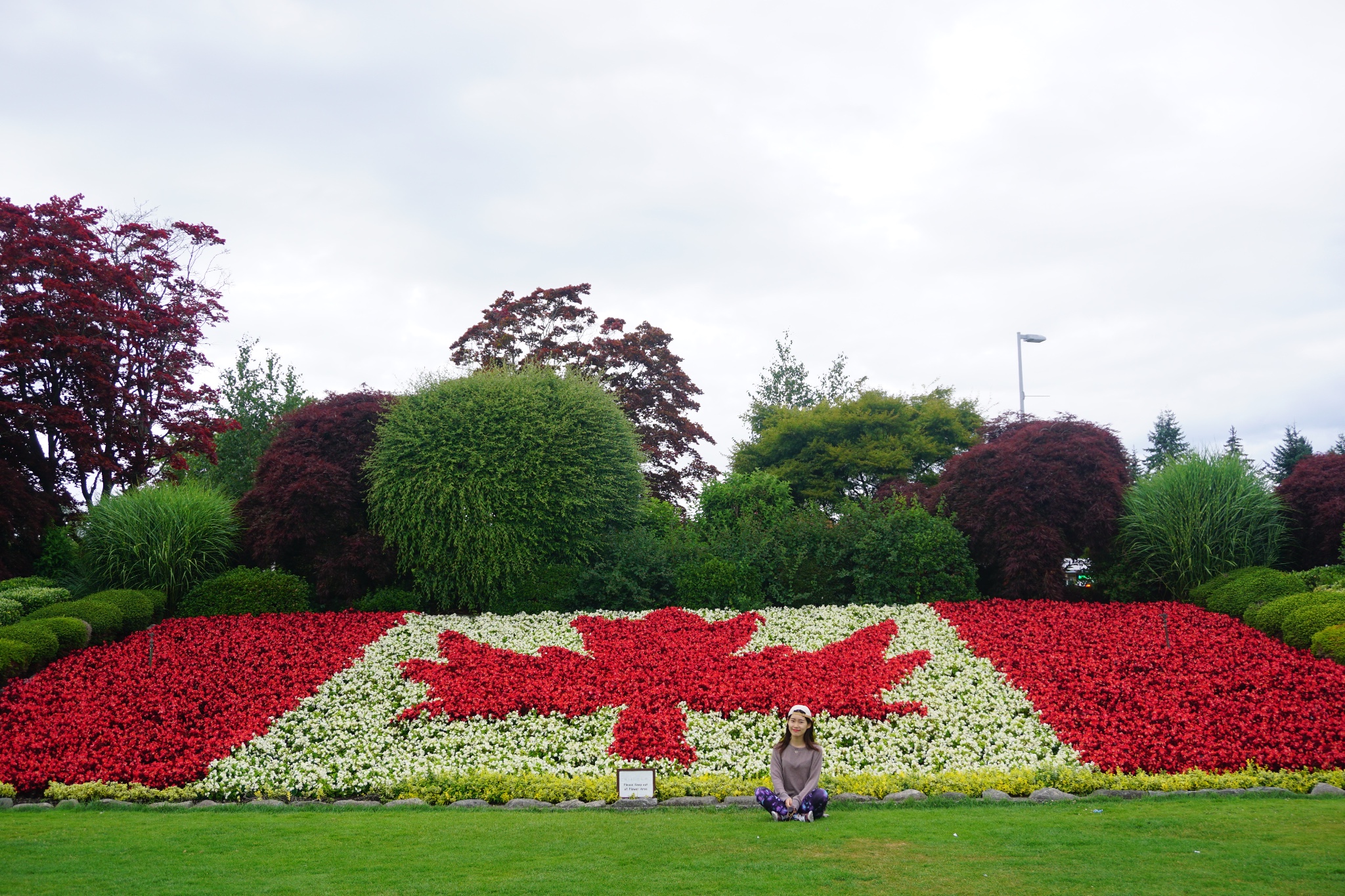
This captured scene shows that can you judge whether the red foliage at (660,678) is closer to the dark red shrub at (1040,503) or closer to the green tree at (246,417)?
the dark red shrub at (1040,503)

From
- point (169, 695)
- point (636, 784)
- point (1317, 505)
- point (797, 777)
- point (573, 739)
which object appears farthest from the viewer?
point (1317, 505)

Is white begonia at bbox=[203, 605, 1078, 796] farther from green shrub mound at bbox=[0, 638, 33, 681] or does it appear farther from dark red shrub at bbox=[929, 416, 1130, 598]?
green shrub mound at bbox=[0, 638, 33, 681]

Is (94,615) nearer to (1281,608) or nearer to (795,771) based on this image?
(795,771)

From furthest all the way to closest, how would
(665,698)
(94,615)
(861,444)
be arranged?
(861,444)
(94,615)
(665,698)

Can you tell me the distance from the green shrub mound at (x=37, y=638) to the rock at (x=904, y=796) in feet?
31.0

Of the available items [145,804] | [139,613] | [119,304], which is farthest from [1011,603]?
[119,304]

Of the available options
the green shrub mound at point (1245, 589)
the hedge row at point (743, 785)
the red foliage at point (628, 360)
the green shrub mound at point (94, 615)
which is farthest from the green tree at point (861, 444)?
the hedge row at point (743, 785)

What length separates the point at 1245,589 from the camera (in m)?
12.4

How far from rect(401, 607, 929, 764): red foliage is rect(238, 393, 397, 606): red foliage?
2931 mm

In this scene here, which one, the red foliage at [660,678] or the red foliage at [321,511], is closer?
the red foliage at [660,678]

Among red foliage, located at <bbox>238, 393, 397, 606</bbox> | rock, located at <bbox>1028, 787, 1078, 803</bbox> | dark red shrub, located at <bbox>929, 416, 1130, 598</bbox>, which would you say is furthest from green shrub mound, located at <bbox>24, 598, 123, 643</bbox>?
dark red shrub, located at <bbox>929, 416, 1130, 598</bbox>

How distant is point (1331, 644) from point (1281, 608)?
115cm

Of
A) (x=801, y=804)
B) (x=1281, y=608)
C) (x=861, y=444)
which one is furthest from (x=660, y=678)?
(x=861, y=444)

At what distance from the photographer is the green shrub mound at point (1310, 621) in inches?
422
